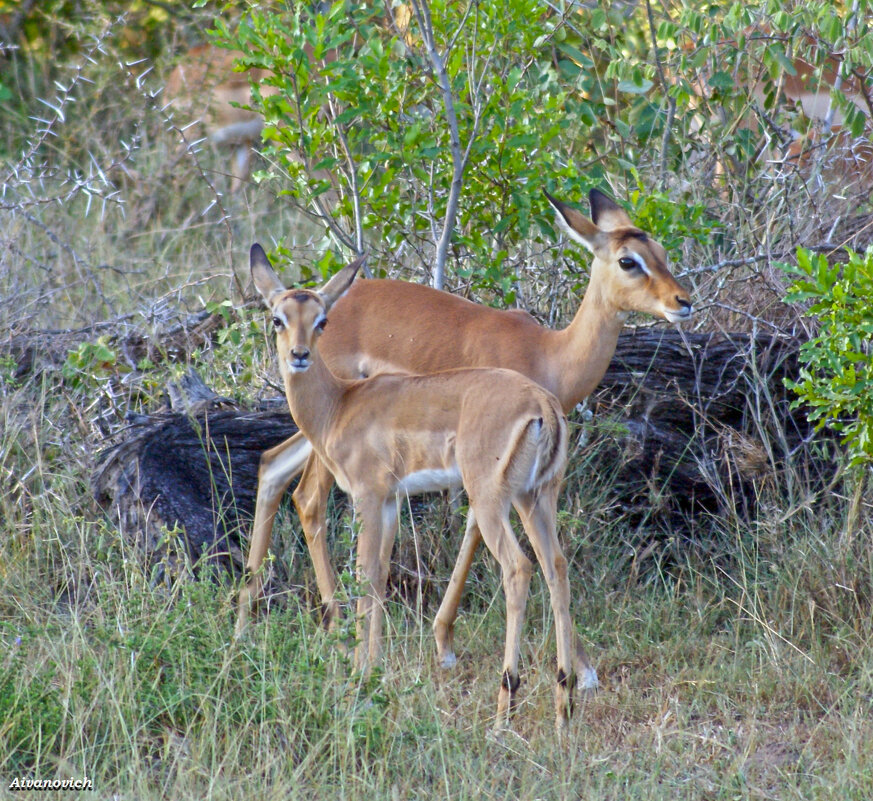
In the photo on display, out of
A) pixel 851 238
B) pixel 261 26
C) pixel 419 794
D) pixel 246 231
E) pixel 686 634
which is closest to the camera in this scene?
pixel 419 794

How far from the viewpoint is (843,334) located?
14.2ft

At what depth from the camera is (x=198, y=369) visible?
6.28 metres

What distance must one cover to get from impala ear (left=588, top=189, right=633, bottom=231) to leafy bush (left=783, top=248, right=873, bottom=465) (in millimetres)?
1072

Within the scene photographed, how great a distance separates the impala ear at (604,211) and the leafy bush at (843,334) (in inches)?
42.2

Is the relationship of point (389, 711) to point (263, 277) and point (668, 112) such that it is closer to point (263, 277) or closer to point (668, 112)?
point (263, 277)

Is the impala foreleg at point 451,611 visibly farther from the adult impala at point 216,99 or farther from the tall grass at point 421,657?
the adult impala at point 216,99

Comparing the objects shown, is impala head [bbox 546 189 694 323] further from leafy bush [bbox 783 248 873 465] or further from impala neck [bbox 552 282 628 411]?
leafy bush [bbox 783 248 873 465]

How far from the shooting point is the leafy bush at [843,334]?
4.29 m

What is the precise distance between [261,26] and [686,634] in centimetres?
314

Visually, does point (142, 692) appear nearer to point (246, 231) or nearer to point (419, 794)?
point (419, 794)

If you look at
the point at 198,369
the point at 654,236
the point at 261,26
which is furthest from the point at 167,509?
the point at 654,236

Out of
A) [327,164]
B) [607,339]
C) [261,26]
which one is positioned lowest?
[607,339]

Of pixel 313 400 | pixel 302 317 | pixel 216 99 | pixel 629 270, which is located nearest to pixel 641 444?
pixel 629 270

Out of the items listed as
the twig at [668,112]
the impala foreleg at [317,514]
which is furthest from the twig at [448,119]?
the twig at [668,112]
